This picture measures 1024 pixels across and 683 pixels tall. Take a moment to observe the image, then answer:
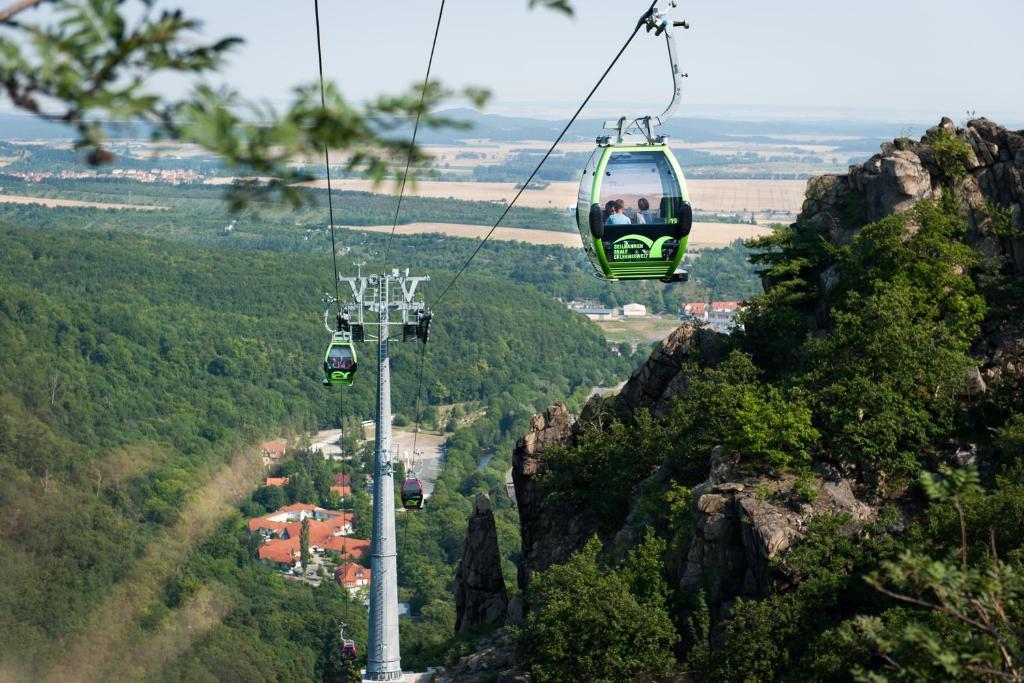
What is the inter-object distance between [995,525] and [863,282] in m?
12.8

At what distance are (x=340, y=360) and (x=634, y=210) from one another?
21756 mm

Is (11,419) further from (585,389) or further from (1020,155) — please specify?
(1020,155)

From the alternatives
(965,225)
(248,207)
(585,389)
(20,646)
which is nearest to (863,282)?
(965,225)

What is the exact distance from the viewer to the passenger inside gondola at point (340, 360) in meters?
41.8

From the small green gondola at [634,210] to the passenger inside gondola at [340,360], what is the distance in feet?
67.3

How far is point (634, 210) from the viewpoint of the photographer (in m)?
21.4

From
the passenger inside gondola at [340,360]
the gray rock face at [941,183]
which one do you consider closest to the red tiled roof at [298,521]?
the passenger inside gondola at [340,360]

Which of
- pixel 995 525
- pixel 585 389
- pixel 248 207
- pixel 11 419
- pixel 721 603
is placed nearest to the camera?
pixel 248 207

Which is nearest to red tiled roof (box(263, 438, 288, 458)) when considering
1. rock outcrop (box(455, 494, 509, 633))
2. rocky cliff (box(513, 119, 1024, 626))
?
rock outcrop (box(455, 494, 509, 633))

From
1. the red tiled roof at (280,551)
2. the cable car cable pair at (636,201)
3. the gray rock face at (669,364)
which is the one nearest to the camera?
the cable car cable pair at (636,201)

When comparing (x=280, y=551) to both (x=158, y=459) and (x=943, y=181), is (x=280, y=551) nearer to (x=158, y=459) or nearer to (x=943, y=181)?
(x=158, y=459)

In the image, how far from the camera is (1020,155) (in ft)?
122

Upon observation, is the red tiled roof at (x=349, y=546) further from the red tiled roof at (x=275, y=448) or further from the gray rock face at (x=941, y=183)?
the gray rock face at (x=941, y=183)

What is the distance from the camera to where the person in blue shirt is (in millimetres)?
21312
